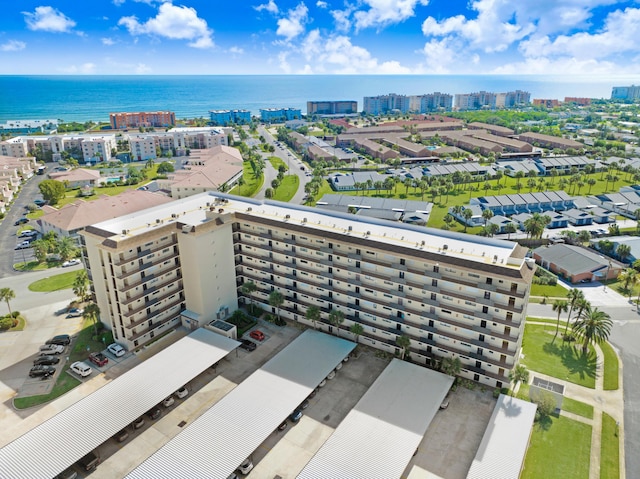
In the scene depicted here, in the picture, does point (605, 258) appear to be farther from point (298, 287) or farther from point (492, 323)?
point (298, 287)

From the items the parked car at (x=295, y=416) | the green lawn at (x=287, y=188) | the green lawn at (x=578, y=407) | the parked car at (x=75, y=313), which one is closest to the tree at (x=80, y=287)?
the parked car at (x=75, y=313)

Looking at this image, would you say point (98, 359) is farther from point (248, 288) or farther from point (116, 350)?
point (248, 288)

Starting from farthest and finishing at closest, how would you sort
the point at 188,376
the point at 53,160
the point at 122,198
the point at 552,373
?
1. the point at 53,160
2. the point at 122,198
3. the point at 552,373
4. the point at 188,376

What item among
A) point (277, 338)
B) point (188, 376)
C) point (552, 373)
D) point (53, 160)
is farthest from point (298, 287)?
point (53, 160)

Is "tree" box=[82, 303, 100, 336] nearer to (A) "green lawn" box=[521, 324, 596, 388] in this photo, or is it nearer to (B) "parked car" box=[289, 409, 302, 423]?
(B) "parked car" box=[289, 409, 302, 423]

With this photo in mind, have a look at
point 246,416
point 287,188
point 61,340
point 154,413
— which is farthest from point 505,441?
point 287,188
